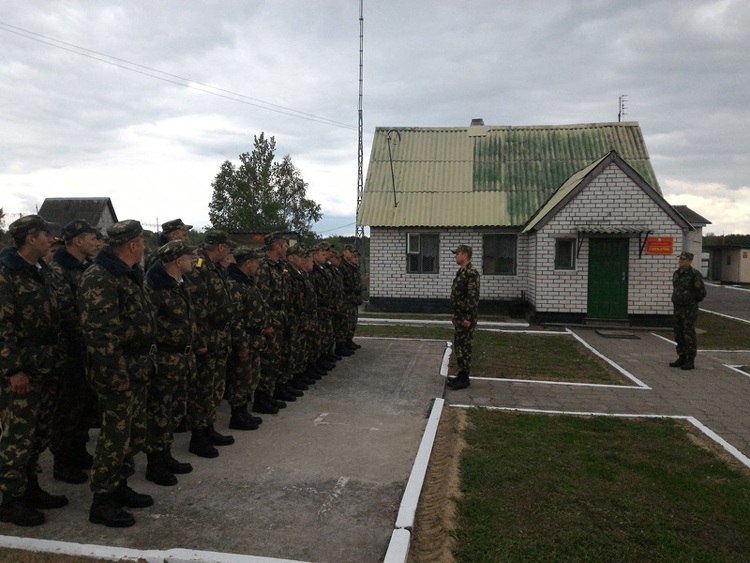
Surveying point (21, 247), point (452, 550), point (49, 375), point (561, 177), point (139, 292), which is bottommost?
point (452, 550)

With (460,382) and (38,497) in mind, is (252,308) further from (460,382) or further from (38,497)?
(460,382)

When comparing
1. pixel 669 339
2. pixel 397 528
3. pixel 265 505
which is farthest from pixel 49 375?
pixel 669 339

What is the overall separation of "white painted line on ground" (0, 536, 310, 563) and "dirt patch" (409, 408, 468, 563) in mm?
906

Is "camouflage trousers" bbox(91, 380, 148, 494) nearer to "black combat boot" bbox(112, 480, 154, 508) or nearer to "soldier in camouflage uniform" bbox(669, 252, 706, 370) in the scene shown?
"black combat boot" bbox(112, 480, 154, 508)

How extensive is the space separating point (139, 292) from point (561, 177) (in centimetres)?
1710

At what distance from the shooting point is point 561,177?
61.8 feet

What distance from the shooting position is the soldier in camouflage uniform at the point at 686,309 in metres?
9.74

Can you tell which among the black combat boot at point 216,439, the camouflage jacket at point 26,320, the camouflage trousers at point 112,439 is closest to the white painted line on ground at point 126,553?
the camouflage trousers at point 112,439

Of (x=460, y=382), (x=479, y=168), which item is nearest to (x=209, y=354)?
(x=460, y=382)

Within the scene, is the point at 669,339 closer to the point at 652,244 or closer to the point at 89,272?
the point at 652,244

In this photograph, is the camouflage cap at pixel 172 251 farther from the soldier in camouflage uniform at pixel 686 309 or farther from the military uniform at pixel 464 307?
the soldier in camouflage uniform at pixel 686 309

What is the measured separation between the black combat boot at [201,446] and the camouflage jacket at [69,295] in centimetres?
135

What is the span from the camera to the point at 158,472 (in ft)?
15.0

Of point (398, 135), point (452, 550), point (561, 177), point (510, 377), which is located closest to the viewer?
point (452, 550)
